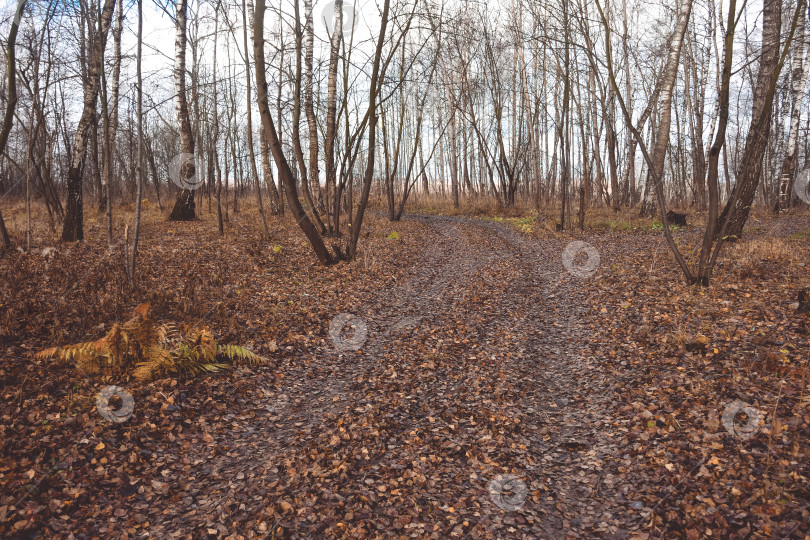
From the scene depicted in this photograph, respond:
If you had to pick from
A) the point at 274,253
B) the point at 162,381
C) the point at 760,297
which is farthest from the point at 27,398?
the point at 760,297

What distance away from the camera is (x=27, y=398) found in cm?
409

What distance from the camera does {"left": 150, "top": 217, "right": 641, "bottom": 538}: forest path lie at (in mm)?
3201

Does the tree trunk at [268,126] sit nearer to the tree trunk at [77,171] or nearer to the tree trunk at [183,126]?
the tree trunk at [77,171]

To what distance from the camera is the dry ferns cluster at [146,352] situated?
183 inches

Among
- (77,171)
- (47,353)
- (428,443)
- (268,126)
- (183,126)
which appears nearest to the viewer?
(428,443)

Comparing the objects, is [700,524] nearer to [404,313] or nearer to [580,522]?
[580,522]

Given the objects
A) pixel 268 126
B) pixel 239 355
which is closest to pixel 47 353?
pixel 239 355

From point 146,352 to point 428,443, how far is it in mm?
3363

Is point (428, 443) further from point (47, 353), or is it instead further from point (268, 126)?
point (268, 126)

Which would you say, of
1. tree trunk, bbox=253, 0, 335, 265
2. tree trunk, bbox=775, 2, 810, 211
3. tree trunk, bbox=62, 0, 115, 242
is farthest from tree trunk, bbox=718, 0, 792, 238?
tree trunk, bbox=62, 0, 115, 242

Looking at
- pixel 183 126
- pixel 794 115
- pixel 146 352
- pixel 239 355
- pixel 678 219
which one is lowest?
pixel 239 355

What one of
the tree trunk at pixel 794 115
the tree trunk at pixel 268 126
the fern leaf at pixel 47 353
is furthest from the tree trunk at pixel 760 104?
the fern leaf at pixel 47 353

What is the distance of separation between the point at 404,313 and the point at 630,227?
419 inches

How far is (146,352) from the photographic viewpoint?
4824 mm
